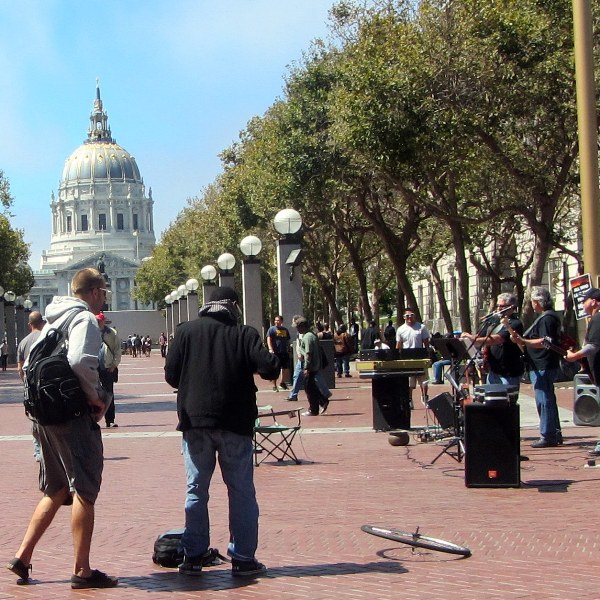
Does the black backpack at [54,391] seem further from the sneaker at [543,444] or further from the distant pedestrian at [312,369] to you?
the distant pedestrian at [312,369]

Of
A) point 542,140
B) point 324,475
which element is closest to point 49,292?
point 542,140

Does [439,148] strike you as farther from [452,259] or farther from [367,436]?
[452,259]

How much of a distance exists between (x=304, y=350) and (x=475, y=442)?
9.04 meters

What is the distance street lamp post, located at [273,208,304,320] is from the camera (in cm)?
2419

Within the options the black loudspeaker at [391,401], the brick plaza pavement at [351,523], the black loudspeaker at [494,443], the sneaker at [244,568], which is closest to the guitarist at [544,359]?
the brick plaza pavement at [351,523]

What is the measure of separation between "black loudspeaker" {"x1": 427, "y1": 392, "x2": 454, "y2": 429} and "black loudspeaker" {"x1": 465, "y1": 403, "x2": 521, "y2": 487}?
2.75 m

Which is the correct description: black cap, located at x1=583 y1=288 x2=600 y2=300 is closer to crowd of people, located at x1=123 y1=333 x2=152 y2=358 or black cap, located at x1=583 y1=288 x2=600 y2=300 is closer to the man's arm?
the man's arm

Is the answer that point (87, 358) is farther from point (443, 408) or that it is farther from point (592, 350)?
point (443, 408)

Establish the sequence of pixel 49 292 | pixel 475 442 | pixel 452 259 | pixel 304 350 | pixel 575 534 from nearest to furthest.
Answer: pixel 575 534
pixel 475 442
pixel 304 350
pixel 452 259
pixel 49 292

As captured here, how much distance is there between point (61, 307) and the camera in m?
7.15

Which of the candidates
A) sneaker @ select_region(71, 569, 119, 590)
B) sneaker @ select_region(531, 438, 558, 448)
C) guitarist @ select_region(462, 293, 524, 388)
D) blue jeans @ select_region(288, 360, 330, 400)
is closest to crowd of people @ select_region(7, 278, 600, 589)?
sneaker @ select_region(71, 569, 119, 590)

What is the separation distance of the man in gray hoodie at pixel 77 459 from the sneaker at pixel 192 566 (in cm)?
44

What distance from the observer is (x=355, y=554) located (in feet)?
25.5

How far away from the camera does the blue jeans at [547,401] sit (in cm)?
1275
